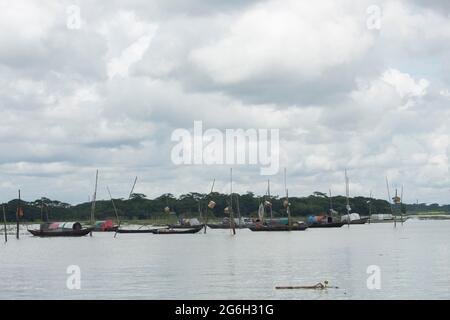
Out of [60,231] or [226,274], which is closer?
[226,274]

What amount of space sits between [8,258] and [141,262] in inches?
979

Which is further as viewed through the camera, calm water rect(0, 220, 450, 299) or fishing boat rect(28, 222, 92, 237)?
fishing boat rect(28, 222, 92, 237)

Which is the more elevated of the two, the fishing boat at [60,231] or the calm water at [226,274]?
the fishing boat at [60,231]

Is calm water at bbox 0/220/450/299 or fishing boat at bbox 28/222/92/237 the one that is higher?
fishing boat at bbox 28/222/92/237

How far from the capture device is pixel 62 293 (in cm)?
6069

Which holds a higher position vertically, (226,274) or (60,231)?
(60,231)

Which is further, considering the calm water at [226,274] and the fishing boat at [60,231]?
the fishing boat at [60,231]

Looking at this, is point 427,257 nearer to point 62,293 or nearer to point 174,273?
point 174,273

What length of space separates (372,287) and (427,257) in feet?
120
